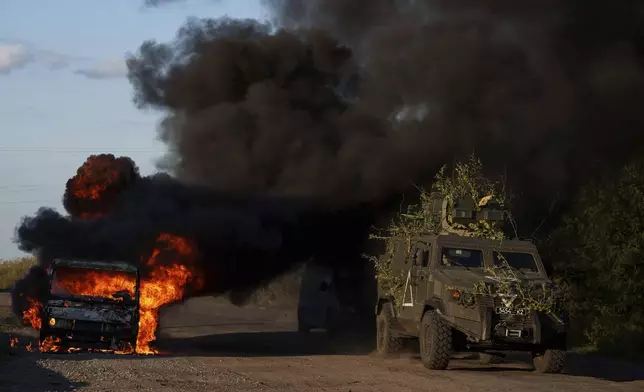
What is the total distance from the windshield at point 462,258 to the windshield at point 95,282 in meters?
6.03

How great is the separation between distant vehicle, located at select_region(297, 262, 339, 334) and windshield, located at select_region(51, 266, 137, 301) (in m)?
7.51

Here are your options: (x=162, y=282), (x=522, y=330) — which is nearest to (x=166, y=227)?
(x=162, y=282)

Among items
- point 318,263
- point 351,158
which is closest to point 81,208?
point 318,263

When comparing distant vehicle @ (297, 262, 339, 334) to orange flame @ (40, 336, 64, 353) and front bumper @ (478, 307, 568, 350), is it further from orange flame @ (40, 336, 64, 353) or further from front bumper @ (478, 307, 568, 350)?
front bumper @ (478, 307, 568, 350)

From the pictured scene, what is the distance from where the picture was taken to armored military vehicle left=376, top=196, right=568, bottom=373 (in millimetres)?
13758

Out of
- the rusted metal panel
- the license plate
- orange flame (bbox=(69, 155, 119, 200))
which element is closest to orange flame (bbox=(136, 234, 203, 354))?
the rusted metal panel

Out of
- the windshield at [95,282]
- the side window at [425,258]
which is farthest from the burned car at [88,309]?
the side window at [425,258]

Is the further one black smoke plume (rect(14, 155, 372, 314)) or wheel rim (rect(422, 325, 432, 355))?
black smoke plume (rect(14, 155, 372, 314))

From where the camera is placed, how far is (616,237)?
1998 centimetres

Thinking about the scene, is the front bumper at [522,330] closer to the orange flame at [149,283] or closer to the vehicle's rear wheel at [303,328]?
the orange flame at [149,283]

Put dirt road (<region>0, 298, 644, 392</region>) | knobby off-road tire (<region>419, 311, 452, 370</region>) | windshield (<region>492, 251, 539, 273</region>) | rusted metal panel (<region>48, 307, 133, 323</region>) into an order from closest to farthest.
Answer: dirt road (<region>0, 298, 644, 392</region>) → knobby off-road tire (<region>419, 311, 452, 370</region>) → windshield (<region>492, 251, 539, 273</region>) → rusted metal panel (<region>48, 307, 133, 323</region>)

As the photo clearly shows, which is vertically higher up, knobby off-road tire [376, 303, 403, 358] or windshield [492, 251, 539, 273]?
windshield [492, 251, 539, 273]

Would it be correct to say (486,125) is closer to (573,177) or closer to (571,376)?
(573,177)

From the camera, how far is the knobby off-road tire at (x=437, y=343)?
1417 centimetres
